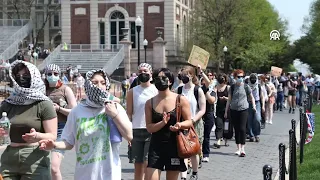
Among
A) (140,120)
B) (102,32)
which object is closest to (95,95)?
(140,120)

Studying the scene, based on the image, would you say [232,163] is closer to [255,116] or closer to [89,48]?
[255,116]

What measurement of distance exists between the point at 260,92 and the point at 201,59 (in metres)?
2.91

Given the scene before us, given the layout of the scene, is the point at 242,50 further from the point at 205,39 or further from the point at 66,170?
the point at 66,170

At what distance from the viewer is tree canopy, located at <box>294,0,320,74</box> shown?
82.4 metres

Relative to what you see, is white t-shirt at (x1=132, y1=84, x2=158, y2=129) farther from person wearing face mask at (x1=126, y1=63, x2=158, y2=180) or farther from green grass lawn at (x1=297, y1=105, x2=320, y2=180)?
green grass lawn at (x1=297, y1=105, x2=320, y2=180)

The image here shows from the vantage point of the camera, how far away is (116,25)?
205ft

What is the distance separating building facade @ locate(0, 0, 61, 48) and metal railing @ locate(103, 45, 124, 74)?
19.6 meters

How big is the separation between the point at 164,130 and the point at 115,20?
5535cm

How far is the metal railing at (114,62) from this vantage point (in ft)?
168

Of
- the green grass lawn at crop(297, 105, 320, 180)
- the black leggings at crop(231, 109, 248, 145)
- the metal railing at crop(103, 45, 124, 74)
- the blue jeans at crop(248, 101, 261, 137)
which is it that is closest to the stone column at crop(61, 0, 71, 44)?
the metal railing at crop(103, 45, 124, 74)

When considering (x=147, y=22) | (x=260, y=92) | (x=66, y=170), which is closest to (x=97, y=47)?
(x=147, y=22)

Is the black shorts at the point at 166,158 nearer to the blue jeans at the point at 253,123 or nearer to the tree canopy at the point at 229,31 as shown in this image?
the blue jeans at the point at 253,123

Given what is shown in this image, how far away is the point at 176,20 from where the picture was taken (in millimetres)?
63031

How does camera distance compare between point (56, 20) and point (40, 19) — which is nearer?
point (40, 19)
